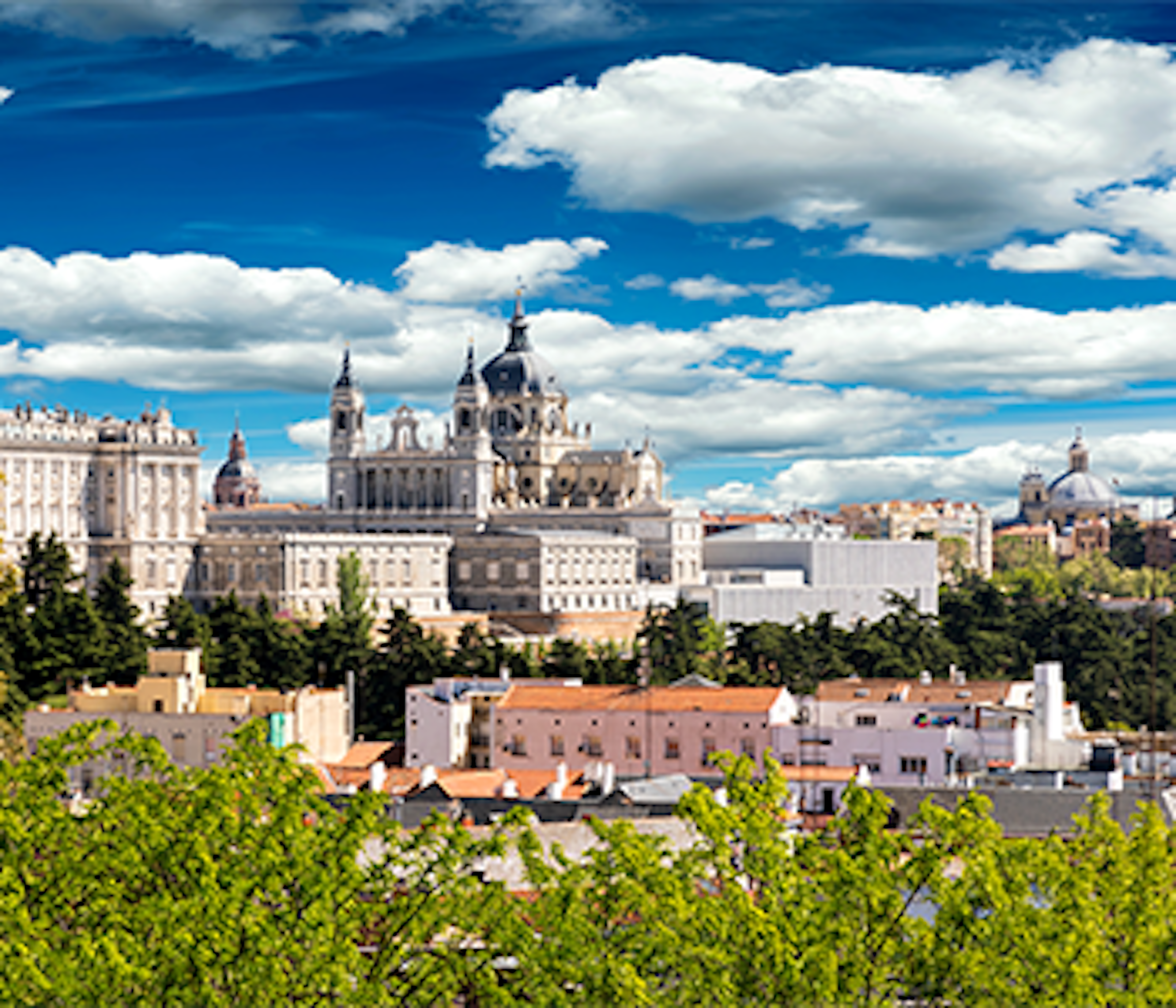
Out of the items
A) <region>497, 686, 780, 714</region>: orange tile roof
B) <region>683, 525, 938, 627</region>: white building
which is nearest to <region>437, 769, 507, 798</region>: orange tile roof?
<region>497, 686, 780, 714</region>: orange tile roof

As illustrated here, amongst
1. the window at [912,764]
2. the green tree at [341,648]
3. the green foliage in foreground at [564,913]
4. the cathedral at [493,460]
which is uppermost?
the cathedral at [493,460]

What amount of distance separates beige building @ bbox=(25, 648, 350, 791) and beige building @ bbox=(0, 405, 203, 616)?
6487cm

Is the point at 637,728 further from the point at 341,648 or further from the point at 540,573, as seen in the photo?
the point at 540,573

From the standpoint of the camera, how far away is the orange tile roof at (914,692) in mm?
63562

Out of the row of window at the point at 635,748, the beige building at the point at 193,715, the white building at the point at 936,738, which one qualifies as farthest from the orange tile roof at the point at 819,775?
the beige building at the point at 193,715

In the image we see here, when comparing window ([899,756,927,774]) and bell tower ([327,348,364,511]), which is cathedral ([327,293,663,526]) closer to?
bell tower ([327,348,364,511])

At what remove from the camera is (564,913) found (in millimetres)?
20688

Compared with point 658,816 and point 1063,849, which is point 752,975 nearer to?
point 1063,849

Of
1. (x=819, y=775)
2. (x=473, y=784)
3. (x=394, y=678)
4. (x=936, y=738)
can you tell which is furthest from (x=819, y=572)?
(x=473, y=784)

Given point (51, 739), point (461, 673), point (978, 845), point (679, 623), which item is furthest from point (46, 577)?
point (978, 845)

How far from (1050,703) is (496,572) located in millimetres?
89376

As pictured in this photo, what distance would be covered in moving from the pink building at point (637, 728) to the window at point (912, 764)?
4903mm

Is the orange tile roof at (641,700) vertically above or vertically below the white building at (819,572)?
below

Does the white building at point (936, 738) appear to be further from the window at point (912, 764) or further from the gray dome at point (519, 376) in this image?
the gray dome at point (519, 376)
